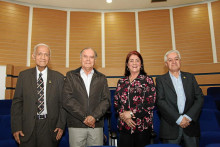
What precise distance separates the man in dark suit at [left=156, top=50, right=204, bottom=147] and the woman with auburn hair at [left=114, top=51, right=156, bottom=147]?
201mm

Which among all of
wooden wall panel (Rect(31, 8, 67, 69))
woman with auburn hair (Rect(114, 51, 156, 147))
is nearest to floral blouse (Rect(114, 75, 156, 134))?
woman with auburn hair (Rect(114, 51, 156, 147))

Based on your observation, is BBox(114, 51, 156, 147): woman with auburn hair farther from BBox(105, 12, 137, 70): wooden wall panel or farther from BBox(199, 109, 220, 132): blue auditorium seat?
BBox(105, 12, 137, 70): wooden wall panel

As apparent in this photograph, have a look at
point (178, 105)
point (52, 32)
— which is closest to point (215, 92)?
point (178, 105)

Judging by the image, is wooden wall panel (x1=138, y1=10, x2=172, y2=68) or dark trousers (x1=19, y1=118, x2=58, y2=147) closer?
dark trousers (x1=19, y1=118, x2=58, y2=147)

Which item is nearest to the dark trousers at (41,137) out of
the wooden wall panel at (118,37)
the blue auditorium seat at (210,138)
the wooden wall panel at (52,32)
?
the blue auditorium seat at (210,138)

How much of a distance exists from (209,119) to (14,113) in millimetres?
2495

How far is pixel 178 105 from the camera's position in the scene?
6.43 feet

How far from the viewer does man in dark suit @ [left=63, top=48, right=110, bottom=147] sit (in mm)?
1777

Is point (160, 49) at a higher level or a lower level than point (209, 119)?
higher

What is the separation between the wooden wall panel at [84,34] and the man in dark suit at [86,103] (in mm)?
3714

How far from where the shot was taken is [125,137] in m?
1.80

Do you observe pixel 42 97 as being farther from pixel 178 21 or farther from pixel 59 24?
pixel 178 21

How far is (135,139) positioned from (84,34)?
15.7 ft

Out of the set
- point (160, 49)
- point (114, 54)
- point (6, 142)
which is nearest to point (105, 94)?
point (6, 142)
